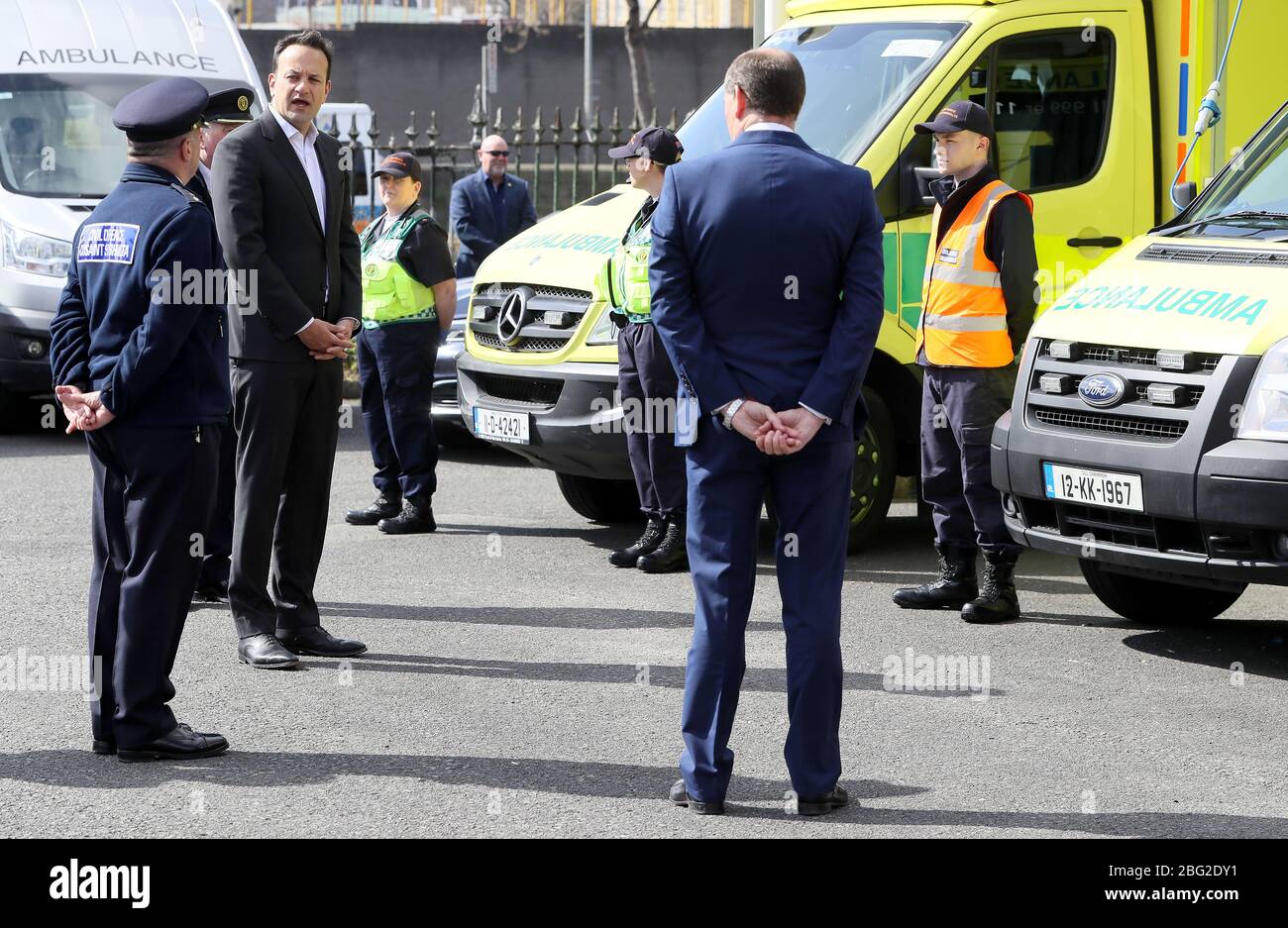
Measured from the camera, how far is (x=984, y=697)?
20.2 feet

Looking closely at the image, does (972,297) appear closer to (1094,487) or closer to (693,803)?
(1094,487)

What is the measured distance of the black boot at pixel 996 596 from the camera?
7254 millimetres

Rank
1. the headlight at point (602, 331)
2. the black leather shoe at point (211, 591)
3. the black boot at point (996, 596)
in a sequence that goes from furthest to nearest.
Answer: the headlight at point (602, 331)
the black leather shoe at point (211, 591)
the black boot at point (996, 596)

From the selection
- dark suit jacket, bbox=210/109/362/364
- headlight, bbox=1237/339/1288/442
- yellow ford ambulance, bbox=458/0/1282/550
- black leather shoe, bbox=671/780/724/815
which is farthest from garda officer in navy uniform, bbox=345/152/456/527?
black leather shoe, bbox=671/780/724/815

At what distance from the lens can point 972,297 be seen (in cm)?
716

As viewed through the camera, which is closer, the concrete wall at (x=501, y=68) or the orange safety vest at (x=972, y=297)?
the orange safety vest at (x=972, y=297)

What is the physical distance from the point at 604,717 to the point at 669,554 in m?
2.41

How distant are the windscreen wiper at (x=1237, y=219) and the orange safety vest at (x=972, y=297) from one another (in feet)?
1.90

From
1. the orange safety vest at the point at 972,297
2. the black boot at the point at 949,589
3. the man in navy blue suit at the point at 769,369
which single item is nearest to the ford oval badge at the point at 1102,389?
the orange safety vest at the point at 972,297

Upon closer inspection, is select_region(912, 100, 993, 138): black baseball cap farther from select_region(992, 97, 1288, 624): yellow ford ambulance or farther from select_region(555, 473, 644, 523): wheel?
select_region(555, 473, 644, 523): wheel

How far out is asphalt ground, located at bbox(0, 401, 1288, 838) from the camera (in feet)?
16.0

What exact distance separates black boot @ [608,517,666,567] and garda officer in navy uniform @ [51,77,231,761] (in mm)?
3179

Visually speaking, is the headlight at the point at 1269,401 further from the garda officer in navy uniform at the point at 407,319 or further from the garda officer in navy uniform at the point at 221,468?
the garda officer in navy uniform at the point at 407,319

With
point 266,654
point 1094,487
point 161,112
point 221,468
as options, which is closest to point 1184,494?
point 1094,487
